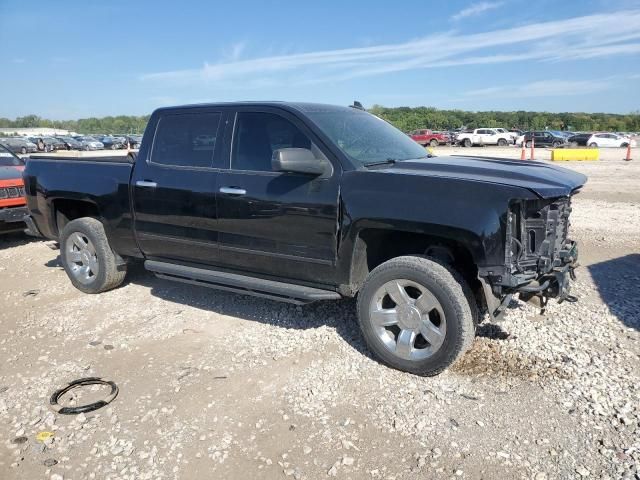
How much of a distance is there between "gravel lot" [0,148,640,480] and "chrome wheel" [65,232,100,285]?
337 millimetres

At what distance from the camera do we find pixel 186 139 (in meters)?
4.88

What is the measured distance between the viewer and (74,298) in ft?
18.7

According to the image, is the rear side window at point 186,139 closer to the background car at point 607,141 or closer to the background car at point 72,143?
the background car at point 607,141

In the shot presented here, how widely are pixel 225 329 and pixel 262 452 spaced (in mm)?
1847

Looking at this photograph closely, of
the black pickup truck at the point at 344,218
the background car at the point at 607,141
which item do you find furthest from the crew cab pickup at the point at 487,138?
the black pickup truck at the point at 344,218

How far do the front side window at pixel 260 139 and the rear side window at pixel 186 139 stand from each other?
0.27 metres

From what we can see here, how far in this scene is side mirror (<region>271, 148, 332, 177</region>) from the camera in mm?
3816

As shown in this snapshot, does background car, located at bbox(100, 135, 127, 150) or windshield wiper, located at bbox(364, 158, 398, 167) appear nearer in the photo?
windshield wiper, located at bbox(364, 158, 398, 167)

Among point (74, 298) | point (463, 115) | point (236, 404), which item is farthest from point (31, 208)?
point (463, 115)

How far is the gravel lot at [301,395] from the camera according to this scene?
9.47 ft

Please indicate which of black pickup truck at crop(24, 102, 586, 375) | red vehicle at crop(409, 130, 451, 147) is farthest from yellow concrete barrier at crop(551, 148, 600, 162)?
black pickup truck at crop(24, 102, 586, 375)

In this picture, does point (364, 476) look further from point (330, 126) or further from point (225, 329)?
point (330, 126)

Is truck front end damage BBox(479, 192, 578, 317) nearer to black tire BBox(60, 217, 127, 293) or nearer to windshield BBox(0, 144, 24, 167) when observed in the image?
black tire BBox(60, 217, 127, 293)

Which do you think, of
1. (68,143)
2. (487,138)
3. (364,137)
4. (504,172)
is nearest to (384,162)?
(364,137)
